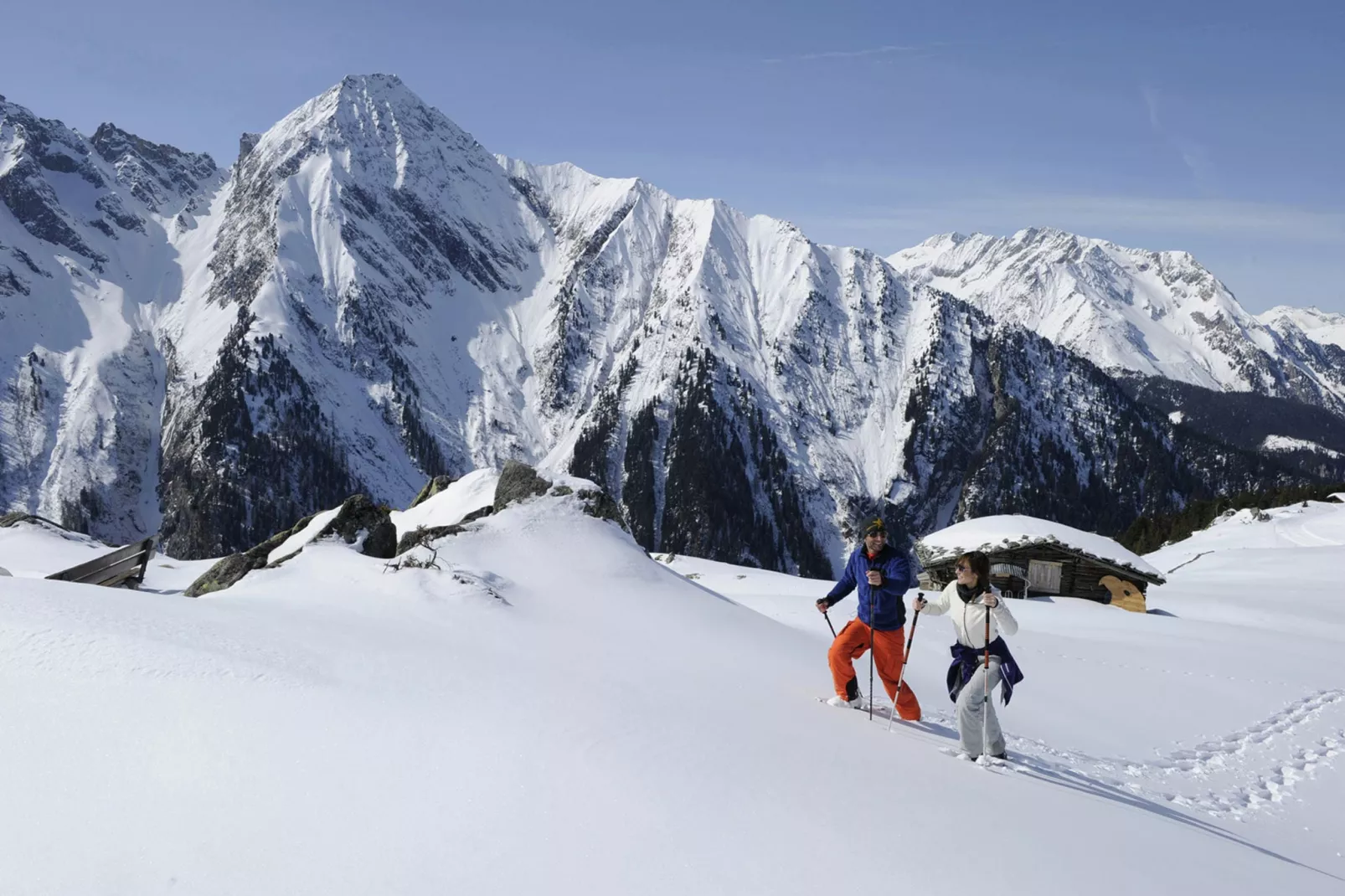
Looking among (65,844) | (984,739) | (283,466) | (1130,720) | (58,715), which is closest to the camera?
(65,844)

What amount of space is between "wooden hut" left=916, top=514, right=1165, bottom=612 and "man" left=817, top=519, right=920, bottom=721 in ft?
73.5

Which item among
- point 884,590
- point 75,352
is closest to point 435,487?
point 884,590

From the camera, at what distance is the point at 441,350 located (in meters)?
192

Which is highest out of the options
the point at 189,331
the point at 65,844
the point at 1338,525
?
the point at 189,331

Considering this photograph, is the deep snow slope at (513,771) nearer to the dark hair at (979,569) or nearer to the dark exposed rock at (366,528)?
the dark hair at (979,569)

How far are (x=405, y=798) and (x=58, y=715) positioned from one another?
277 centimetres

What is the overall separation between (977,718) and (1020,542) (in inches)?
1002

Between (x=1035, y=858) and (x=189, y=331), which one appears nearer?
(x=1035, y=858)

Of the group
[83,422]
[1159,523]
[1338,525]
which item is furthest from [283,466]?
[1338,525]

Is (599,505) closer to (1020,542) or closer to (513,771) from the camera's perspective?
(513,771)

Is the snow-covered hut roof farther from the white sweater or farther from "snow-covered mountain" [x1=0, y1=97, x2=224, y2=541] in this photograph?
"snow-covered mountain" [x1=0, y1=97, x2=224, y2=541]

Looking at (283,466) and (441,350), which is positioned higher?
(441,350)

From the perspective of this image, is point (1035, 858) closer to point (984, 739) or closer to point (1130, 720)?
point (984, 739)

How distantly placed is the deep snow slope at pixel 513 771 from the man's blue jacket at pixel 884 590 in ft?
4.11
